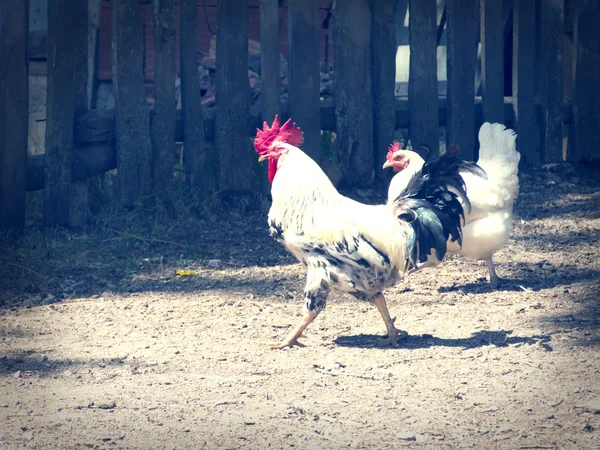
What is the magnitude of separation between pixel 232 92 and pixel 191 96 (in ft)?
1.35

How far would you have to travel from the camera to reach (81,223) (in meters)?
7.30

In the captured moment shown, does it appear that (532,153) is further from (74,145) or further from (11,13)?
(11,13)

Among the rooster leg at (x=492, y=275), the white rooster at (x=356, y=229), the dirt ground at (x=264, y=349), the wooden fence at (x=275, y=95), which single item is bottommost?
the dirt ground at (x=264, y=349)

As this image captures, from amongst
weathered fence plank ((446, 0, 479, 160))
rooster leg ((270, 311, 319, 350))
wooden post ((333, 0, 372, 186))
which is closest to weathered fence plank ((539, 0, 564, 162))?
weathered fence plank ((446, 0, 479, 160))

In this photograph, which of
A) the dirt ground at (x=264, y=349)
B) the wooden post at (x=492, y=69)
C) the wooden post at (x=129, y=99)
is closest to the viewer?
the dirt ground at (x=264, y=349)

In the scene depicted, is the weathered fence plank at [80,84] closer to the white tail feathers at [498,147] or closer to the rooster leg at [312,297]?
the rooster leg at [312,297]

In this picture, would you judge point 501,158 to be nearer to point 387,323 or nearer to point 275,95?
point 387,323

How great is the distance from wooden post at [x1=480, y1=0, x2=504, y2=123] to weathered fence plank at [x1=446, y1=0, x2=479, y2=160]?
0.59 ft

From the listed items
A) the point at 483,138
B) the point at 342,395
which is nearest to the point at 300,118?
the point at 483,138

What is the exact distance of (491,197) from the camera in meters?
5.98

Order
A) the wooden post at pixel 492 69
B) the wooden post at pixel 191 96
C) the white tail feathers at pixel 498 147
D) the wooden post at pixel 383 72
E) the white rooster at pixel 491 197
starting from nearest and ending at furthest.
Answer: the white rooster at pixel 491 197
the white tail feathers at pixel 498 147
the wooden post at pixel 191 96
the wooden post at pixel 383 72
the wooden post at pixel 492 69

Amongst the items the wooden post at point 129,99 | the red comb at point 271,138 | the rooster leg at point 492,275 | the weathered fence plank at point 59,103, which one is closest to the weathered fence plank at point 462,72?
the rooster leg at point 492,275

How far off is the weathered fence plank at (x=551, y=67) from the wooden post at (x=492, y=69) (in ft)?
1.99

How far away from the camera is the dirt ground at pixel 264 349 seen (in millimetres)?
3699
